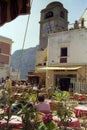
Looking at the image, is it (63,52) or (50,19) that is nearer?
(63,52)

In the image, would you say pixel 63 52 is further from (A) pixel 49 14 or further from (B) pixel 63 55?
(A) pixel 49 14

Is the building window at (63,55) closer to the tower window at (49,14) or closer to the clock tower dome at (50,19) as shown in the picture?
the clock tower dome at (50,19)

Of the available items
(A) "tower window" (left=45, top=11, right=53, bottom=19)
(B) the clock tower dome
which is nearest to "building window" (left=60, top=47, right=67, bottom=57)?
(B) the clock tower dome

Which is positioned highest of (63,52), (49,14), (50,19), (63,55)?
(49,14)

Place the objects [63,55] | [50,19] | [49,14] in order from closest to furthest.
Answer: [63,55] → [50,19] → [49,14]

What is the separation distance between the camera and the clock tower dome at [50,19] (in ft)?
172

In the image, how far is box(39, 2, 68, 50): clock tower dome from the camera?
52.4 m

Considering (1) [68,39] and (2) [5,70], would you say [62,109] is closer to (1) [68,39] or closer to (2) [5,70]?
(1) [68,39]

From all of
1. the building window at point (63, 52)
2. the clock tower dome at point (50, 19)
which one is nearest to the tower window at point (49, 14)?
the clock tower dome at point (50, 19)

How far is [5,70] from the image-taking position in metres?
45.6

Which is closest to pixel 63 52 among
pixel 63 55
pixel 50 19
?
pixel 63 55

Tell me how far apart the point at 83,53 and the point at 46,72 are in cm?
467

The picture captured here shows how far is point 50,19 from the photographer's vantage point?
53031mm

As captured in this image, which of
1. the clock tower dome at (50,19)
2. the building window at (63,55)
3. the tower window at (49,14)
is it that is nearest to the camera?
the building window at (63,55)
